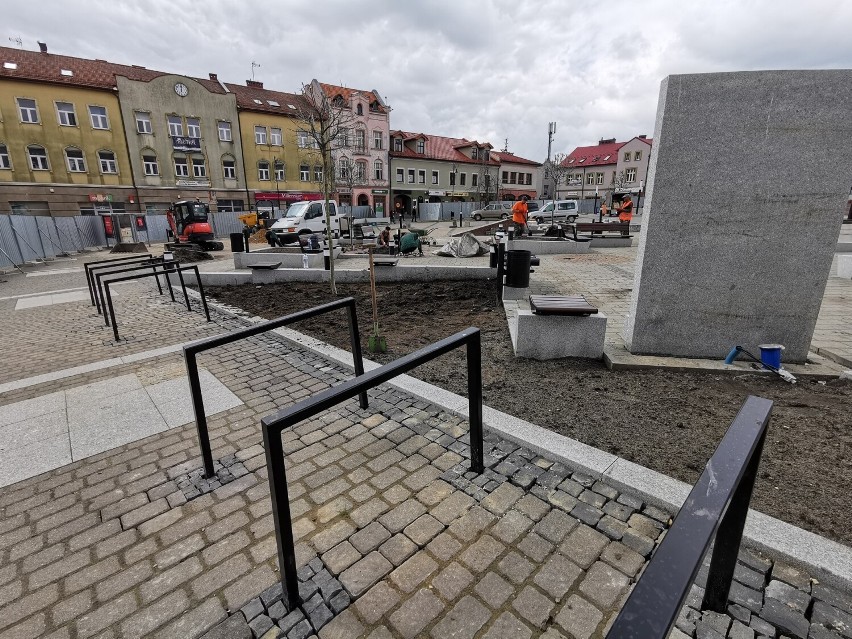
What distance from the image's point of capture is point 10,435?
3398mm

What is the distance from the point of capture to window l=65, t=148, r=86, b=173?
2789 cm

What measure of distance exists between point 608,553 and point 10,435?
4.55 m

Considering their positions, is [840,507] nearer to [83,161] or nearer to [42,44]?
[83,161]

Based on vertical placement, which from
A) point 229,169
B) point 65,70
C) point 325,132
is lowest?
point 325,132

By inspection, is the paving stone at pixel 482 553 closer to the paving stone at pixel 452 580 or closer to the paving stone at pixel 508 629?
the paving stone at pixel 452 580

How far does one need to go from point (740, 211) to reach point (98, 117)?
125 ft

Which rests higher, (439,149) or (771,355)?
(439,149)

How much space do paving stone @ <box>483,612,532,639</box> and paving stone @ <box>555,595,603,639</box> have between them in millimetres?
161

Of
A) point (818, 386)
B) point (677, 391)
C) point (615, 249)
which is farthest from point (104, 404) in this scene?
point (615, 249)

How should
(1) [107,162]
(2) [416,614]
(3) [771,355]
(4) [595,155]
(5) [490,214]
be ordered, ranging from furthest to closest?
(4) [595,155] < (5) [490,214] < (1) [107,162] < (3) [771,355] < (2) [416,614]

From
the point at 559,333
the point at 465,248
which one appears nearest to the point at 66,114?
the point at 465,248

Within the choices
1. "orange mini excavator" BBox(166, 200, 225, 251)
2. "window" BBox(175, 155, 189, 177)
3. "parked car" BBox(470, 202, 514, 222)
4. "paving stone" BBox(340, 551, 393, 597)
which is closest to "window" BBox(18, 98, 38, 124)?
"window" BBox(175, 155, 189, 177)

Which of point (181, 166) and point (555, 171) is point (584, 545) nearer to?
point (181, 166)

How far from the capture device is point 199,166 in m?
33.1
